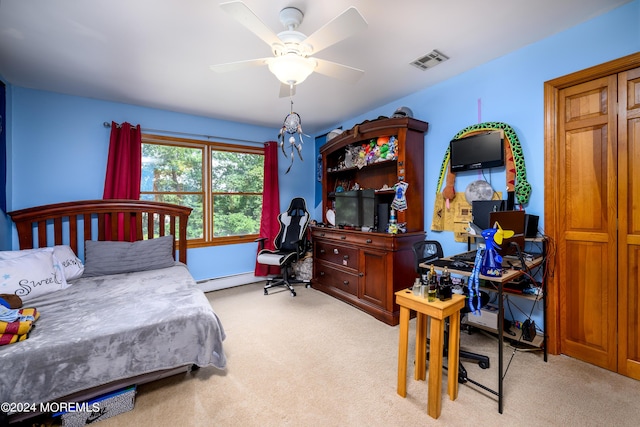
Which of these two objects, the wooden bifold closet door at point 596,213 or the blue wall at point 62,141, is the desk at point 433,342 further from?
the blue wall at point 62,141

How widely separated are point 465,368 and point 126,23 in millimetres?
3590

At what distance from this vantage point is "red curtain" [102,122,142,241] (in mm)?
3246

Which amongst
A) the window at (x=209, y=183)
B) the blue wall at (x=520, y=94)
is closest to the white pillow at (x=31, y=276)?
the window at (x=209, y=183)

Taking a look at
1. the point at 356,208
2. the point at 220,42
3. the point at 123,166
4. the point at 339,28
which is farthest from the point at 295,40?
the point at 123,166

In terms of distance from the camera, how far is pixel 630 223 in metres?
1.87

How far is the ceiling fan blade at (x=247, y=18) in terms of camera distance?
1.27 m

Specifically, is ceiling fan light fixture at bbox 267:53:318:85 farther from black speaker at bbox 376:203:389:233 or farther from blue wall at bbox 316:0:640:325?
black speaker at bbox 376:203:389:233

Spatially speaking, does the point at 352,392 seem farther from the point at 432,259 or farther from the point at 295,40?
the point at 295,40

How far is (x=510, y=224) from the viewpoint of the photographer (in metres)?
1.89

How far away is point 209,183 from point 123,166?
1.07 m

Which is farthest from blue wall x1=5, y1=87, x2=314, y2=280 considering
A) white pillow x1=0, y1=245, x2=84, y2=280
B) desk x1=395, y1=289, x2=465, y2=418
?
desk x1=395, y1=289, x2=465, y2=418

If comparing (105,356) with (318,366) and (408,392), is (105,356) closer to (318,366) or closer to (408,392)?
(318,366)

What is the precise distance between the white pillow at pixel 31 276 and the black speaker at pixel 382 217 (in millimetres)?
3190

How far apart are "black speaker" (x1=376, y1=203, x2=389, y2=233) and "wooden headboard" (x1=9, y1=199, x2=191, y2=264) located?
2.57m
